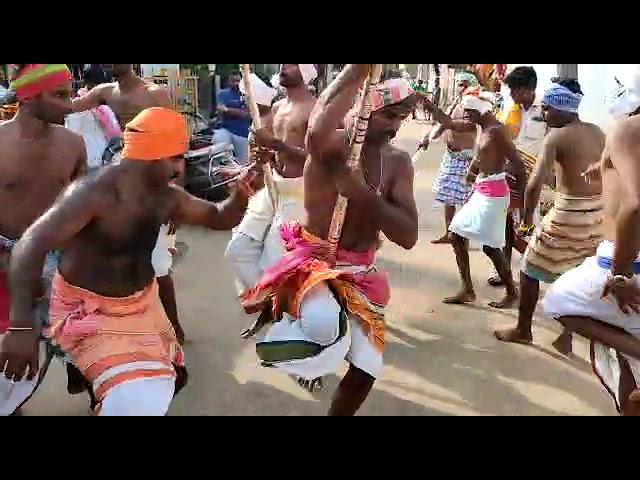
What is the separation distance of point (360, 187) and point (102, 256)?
105cm

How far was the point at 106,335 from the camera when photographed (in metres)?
2.77

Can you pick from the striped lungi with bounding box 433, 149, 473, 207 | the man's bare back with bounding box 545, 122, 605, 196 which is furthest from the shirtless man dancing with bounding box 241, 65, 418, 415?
the striped lungi with bounding box 433, 149, 473, 207

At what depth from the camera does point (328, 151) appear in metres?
3.07

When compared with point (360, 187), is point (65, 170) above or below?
below

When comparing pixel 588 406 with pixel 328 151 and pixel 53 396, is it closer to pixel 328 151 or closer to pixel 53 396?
pixel 328 151

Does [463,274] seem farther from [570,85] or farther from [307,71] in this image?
[307,71]

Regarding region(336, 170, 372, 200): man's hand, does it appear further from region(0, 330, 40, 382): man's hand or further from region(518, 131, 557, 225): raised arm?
region(518, 131, 557, 225): raised arm

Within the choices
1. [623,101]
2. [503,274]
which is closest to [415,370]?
[503,274]

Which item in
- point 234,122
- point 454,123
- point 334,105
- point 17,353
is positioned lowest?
point 234,122

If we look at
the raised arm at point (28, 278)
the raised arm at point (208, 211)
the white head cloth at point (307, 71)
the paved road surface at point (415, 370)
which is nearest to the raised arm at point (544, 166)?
the paved road surface at point (415, 370)

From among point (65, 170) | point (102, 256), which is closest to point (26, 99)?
point (65, 170)

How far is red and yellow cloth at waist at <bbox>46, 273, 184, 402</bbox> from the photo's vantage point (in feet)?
8.92

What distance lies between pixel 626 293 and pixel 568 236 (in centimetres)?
169

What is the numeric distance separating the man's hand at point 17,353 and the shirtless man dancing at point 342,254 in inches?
38.1
